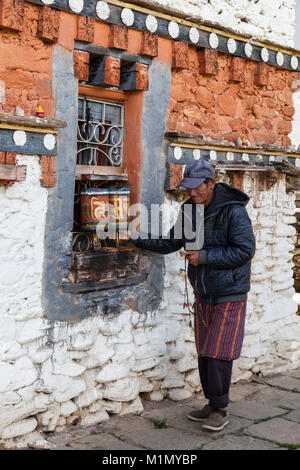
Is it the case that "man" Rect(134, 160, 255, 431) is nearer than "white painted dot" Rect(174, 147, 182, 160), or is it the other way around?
"man" Rect(134, 160, 255, 431)

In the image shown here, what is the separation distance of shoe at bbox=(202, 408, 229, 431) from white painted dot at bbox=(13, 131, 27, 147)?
2.17 m

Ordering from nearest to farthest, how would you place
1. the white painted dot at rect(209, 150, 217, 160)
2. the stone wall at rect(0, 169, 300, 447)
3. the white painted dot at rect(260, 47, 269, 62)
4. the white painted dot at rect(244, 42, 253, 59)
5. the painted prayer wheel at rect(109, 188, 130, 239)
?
1. the stone wall at rect(0, 169, 300, 447)
2. the painted prayer wheel at rect(109, 188, 130, 239)
3. the white painted dot at rect(209, 150, 217, 160)
4. the white painted dot at rect(244, 42, 253, 59)
5. the white painted dot at rect(260, 47, 269, 62)

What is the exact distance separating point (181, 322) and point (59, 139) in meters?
1.84

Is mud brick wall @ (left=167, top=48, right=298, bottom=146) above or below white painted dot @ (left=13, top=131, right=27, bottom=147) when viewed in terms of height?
above

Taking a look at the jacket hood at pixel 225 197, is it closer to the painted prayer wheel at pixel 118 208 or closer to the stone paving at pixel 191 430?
the painted prayer wheel at pixel 118 208

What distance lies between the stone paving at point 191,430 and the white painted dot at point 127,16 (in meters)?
2.81

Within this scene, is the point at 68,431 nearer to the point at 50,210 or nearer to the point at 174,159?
the point at 50,210

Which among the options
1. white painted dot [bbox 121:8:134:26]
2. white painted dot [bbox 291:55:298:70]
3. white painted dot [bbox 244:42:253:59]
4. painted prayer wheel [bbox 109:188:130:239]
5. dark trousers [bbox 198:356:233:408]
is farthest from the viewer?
white painted dot [bbox 291:55:298:70]

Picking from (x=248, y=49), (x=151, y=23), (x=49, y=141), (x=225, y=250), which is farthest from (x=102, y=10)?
(x=225, y=250)

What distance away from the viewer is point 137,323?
190 inches

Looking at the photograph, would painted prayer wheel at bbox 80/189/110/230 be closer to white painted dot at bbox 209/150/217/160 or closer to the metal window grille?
the metal window grille

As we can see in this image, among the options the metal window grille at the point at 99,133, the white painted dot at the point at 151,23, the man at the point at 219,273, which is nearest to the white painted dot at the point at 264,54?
the white painted dot at the point at 151,23

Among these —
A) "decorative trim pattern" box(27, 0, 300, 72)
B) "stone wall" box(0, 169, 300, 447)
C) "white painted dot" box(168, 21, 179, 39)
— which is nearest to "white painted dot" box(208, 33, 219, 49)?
"decorative trim pattern" box(27, 0, 300, 72)

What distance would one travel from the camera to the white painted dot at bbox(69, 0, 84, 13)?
13.7 ft
